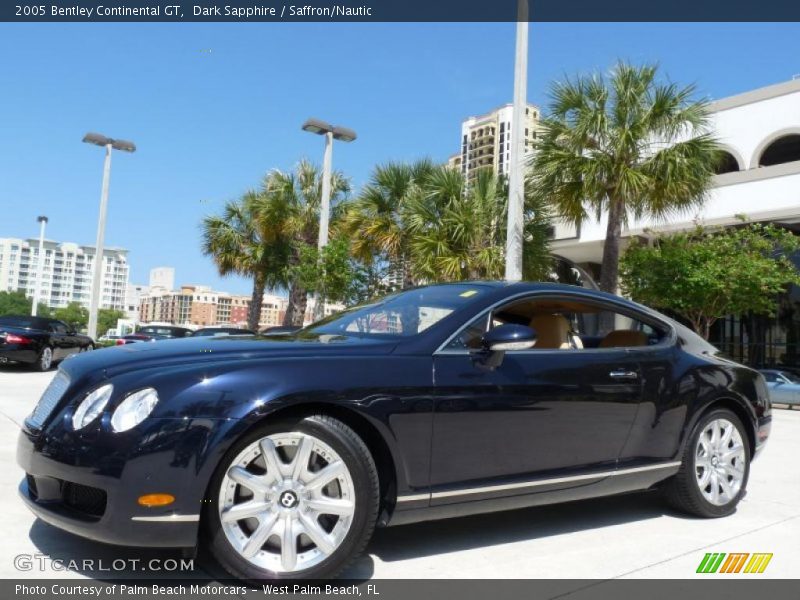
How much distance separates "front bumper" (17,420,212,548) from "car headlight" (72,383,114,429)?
6 centimetres

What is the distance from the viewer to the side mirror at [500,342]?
10.5 ft

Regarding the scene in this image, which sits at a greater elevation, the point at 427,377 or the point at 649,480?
the point at 427,377

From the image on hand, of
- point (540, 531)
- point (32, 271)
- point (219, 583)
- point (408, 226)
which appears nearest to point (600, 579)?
point (540, 531)

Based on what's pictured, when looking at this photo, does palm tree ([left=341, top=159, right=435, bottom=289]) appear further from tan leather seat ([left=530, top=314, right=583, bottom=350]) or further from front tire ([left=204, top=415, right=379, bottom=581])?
front tire ([left=204, top=415, right=379, bottom=581])

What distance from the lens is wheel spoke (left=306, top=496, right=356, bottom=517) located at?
9.11 ft

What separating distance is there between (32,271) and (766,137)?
148983 mm

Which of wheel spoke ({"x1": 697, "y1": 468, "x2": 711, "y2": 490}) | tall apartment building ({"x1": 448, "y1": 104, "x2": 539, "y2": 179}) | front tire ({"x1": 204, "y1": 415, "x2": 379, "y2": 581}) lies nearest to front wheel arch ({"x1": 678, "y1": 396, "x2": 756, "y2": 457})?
wheel spoke ({"x1": 697, "y1": 468, "x2": 711, "y2": 490})

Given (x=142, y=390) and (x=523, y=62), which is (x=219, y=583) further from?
(x=523, y=62)

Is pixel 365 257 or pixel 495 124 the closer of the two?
pixel 365 257

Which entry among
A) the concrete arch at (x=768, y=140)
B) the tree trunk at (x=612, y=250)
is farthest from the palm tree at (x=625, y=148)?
the concrete arch at (x=768, y=140)

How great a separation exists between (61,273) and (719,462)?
535ft

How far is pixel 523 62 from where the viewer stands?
10.1m

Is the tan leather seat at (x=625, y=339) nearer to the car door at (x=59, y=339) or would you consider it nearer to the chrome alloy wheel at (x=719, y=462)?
the chrome alloy wheel at (x=719, y=462)

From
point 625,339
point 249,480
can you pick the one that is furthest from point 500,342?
point 625,339
